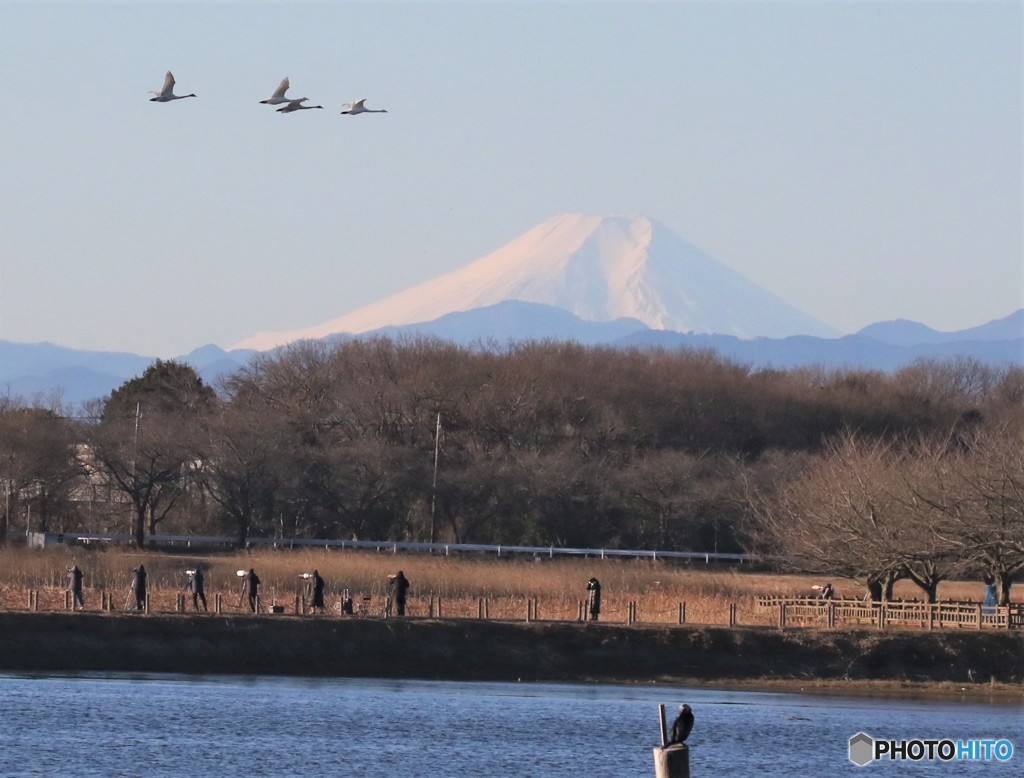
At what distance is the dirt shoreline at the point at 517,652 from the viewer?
135 feet

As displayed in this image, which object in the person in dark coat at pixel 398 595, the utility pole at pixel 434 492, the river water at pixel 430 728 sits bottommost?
the river water at pixel 430 728

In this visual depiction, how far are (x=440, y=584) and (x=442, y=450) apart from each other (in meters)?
34.0

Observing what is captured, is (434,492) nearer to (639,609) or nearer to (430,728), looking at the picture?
(639,609)

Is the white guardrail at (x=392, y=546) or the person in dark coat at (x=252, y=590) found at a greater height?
the white guardrail at (x=392, y=546)

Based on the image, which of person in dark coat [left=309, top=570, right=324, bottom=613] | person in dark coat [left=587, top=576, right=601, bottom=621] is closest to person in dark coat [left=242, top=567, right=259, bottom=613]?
person in dark coat [left=309, top=570, right=324, bottom=613]

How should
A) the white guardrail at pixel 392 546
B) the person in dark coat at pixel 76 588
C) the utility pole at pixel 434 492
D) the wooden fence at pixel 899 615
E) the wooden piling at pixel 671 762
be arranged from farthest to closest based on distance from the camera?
the utility pole at pixel 434 492
the white guardrail at pixel 392 546
the wooden fence at pixel 899 615
the person in dark coat at pixel 76 588
the wooden piling at pixel 671 762

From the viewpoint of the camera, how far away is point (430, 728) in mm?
34062

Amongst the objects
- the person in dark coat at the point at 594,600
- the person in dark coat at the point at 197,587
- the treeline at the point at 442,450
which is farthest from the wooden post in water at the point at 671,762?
the treeline at the point at 442,450

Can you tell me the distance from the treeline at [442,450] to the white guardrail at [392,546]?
108cm

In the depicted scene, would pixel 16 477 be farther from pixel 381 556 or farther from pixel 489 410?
pixel 489 410

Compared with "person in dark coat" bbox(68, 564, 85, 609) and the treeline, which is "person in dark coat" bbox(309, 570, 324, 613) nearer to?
"person in dark coat" bbox(68, 564, 85, 609)

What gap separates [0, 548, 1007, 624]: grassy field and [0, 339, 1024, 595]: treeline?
661cm

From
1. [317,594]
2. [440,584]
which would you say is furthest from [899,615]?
[317,594]

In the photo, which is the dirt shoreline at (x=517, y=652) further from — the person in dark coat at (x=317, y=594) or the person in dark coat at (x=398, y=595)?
the person in dark coat at (x=317, y=594)
